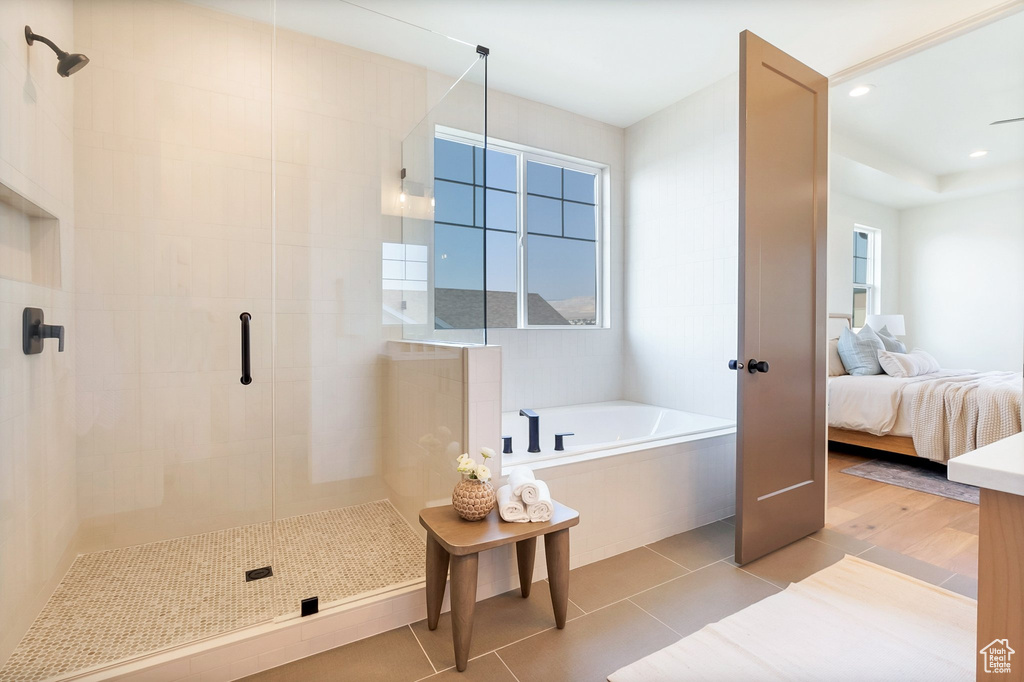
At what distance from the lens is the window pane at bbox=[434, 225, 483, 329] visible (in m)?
2.03

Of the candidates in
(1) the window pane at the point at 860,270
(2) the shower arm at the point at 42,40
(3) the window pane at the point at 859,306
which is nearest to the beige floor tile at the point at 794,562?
(2) the shower arm at the point at 42,40

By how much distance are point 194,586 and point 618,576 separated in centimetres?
159

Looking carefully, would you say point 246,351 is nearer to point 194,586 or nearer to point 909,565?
point 194,586

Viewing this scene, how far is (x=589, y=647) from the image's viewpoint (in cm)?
164

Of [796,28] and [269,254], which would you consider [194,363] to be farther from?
[796,28]

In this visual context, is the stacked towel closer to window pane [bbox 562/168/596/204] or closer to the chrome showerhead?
the chrome showerhead

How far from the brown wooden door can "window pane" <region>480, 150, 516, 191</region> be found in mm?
1598

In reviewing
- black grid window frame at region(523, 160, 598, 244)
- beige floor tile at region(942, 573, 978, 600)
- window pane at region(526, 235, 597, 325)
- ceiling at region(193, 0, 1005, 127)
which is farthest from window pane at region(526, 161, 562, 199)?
beige floor tile at region(942, 573, 978, 600)

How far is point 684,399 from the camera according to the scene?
341 cm

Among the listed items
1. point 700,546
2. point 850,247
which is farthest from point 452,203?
point 850,247

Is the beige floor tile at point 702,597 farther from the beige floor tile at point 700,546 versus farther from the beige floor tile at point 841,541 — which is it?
the beige floor tile at point 841,541

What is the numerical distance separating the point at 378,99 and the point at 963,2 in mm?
2604

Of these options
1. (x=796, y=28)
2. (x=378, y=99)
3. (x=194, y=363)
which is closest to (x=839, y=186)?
(x=796, y=28)

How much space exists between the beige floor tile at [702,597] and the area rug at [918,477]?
6.27 feet
